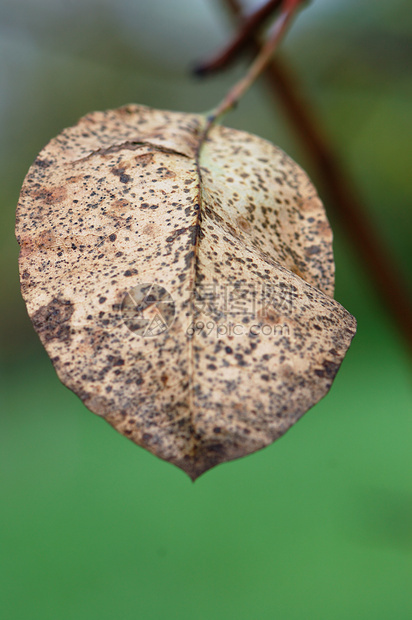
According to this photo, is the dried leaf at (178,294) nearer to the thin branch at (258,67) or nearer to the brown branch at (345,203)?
the thin branch at (258,67)

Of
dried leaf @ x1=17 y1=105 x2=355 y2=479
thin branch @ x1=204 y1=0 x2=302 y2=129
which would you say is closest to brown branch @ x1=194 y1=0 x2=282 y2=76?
thin branch @ x1=204 y1=0 x2=302 y2=129

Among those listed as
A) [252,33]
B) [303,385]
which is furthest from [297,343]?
[252,33]

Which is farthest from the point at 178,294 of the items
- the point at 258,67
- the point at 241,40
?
the point at 241,40

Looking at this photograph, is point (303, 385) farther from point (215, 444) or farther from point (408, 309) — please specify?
point (408, 309)

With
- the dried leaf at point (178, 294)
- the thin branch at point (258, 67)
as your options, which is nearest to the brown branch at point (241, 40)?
the thin branch at point (258, 67)

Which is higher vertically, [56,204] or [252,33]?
[252,33]

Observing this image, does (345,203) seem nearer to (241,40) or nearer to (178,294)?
(241,40)
